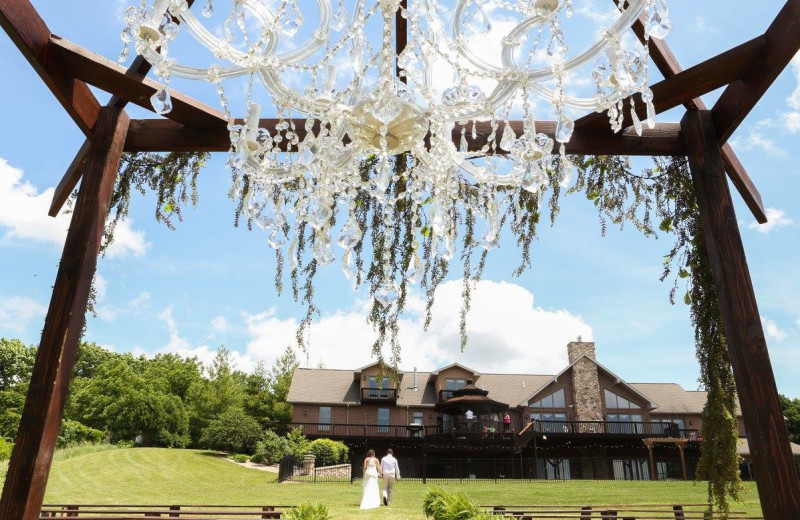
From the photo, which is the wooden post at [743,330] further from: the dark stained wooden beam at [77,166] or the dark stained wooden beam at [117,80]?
the dark stained wooden beam at [77,166]

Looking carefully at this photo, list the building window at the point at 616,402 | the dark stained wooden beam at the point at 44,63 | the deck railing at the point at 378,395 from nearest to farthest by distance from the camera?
the dark stained wooden beam at the point at 44,63 → the building window at the point at 616,402 → the deck railing at the point at 378,395

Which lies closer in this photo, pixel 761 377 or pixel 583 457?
pixel 761 377

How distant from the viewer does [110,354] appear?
56.6m

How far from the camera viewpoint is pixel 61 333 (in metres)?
4.13

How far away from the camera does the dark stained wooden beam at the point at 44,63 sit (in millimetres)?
3719

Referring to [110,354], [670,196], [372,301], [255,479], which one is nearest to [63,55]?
[372,301]

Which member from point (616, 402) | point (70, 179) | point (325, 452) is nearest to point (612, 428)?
point (616, 402)

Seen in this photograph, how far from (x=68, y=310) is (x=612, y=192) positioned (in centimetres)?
501

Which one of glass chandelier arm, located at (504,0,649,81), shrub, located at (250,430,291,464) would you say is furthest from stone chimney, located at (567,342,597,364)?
glass chandelier arm, located at (504,0,649,81)

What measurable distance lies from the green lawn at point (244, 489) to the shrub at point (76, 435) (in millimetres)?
3210

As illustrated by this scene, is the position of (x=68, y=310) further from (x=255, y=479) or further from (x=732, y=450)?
(x=255, y=479)

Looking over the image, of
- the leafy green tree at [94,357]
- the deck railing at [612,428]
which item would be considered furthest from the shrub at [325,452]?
the leafy green tree at [94,357]

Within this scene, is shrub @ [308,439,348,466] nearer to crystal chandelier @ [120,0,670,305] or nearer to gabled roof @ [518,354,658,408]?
gabled roof @ [518,354,658,408]

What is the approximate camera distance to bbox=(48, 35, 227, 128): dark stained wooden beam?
13.7ft
